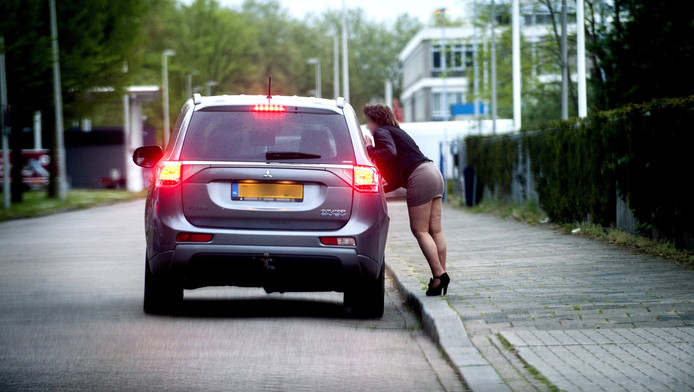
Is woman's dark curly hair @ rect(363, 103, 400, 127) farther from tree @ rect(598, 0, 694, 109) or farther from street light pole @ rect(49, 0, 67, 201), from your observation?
street light pole @ rect(49, 0, 67, 201)

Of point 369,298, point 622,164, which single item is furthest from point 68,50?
point 369,298

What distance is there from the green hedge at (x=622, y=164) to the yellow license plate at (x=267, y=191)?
17.9 feet

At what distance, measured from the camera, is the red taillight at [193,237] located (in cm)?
872

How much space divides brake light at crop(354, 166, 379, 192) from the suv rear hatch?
0.05 meters

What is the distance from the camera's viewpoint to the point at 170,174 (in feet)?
28.9

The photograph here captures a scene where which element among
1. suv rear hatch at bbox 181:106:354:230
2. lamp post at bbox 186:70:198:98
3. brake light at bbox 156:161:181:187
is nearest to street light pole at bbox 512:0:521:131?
suv rear hatch at bbox 181:106:354:230

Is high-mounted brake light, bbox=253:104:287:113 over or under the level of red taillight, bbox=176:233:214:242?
over

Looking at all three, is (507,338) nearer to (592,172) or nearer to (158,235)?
(158,235)

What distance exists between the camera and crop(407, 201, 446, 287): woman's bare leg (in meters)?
9.91

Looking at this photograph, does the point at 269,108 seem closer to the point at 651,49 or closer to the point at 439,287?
the point at 439,287

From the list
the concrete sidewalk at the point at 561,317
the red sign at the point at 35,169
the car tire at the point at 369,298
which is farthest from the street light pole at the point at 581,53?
the red sign at the point at 35,169

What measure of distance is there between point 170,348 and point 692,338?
3.20 meters

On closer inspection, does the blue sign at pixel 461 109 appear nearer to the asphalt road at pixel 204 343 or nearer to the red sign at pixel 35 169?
the red sign at pixel 35 169

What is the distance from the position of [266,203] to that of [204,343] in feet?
4.13
